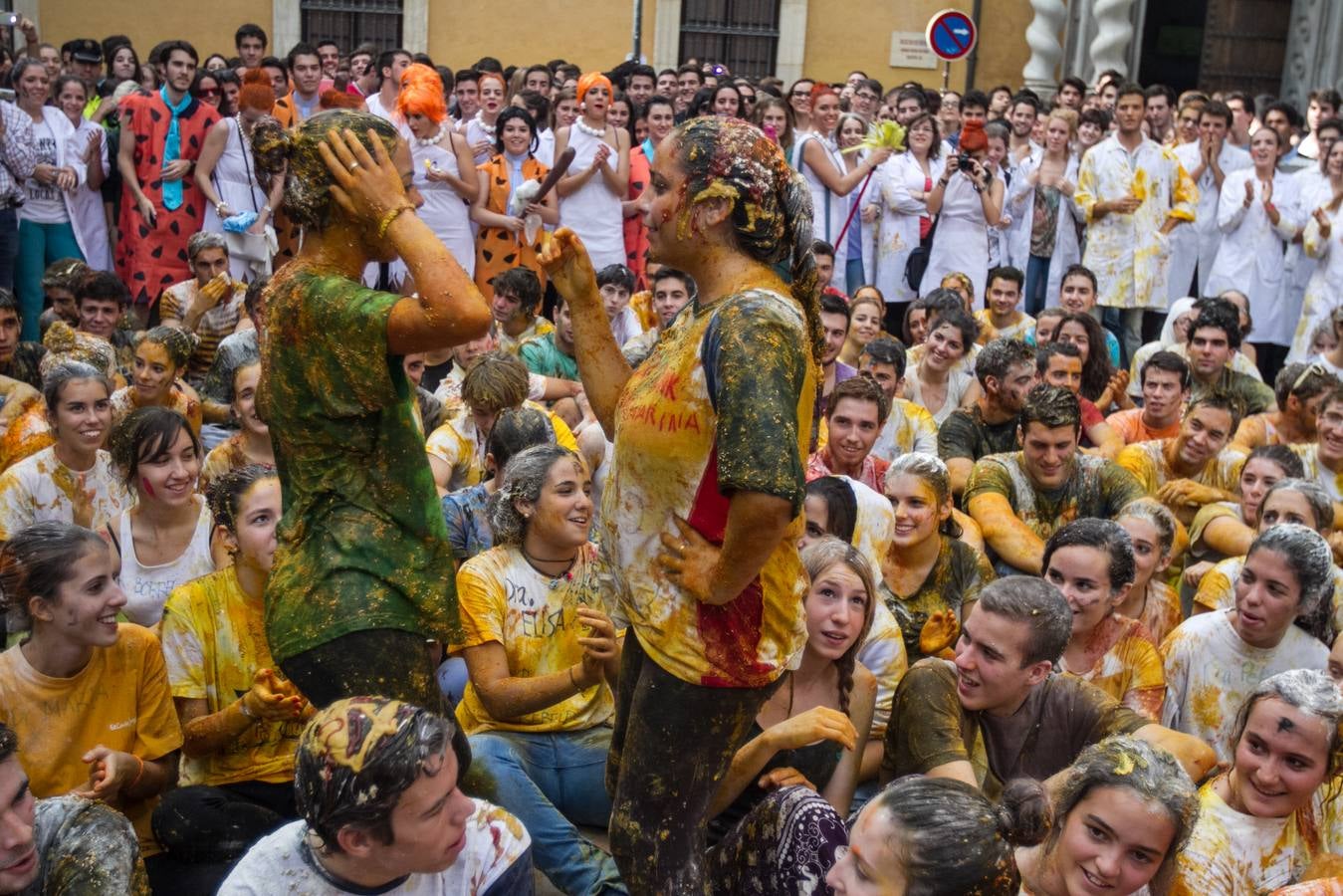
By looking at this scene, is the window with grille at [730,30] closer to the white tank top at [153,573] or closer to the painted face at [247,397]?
the painted face at [247,397]

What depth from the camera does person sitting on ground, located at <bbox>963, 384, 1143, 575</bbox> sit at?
5852mm

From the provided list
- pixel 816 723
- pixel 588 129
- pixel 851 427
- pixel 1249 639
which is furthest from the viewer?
pixel 588 129

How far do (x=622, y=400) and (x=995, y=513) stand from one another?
319 centimetres

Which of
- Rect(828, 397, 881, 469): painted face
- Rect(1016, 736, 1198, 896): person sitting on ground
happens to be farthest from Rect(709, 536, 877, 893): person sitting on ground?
Rect(828, 397, 881, 469): painted face

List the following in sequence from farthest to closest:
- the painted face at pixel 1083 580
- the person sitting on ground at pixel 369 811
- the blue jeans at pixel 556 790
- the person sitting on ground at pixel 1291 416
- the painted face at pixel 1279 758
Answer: the person sitting on ground at pixel 1291 416 < the painted face at pixel 1083 580 < the blue jeans at pixel 556 790 < the painted face at pixel 1279 758 < the person sitting on ground at pixel 369 811

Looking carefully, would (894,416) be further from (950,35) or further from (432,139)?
(950,35)

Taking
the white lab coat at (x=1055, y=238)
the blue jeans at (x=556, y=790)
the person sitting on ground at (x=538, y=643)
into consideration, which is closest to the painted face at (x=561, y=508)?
the person sitting on ground at (x=538, y=643)

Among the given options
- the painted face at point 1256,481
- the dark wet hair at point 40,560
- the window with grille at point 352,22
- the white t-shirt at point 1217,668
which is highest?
the window with grille at point 352,22

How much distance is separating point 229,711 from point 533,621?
912 mm

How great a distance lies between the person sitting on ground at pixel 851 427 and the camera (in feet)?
19.2

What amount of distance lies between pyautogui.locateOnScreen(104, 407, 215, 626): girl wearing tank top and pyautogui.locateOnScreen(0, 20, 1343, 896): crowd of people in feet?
0.05

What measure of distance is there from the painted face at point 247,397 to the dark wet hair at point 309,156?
2713 mm

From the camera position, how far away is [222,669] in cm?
409

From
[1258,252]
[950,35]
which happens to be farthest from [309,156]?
[950,35]
